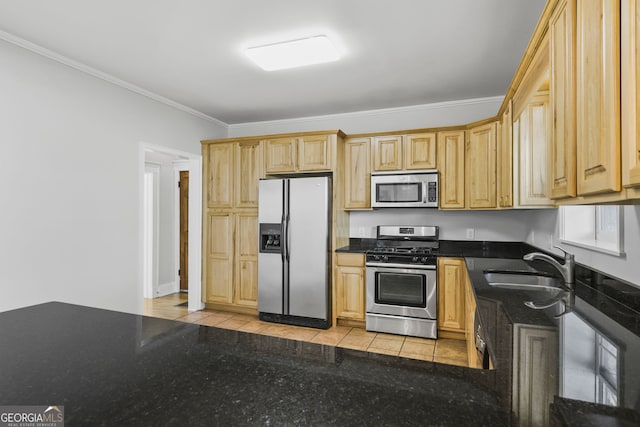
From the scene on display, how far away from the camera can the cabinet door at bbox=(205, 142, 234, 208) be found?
454 cm

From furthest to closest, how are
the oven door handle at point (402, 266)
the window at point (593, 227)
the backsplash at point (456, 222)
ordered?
the backsplash at point (456, 222) < the oven door handle at point (402, 266) < the window at point (593, 227)

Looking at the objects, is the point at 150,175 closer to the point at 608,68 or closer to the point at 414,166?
the point at 414,166

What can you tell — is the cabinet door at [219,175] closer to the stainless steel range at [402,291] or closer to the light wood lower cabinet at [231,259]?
the light wood lower cabinet at [231,259]

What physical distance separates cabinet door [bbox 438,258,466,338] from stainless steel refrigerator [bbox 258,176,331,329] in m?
1.21

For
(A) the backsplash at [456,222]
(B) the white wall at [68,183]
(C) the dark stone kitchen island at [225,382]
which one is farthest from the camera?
(A) the backsplash at [456,222]

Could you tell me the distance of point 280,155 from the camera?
4297 mm

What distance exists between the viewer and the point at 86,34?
101 inches

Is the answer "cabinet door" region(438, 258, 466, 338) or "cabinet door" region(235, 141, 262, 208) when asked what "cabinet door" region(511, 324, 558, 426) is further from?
"cabinet door" region(235, 141, 262, 208)

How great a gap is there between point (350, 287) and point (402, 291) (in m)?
0.59

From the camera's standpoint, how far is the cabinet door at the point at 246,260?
4398 millimetres

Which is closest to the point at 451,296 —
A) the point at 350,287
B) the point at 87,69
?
the point at 350,287

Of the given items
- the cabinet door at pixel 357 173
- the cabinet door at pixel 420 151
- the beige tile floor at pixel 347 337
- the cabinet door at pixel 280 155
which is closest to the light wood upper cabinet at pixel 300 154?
the cabinet door at pixel 280 155

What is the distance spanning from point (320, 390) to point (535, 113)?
2.19 meters

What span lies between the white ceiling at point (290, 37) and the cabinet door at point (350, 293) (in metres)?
1.98
